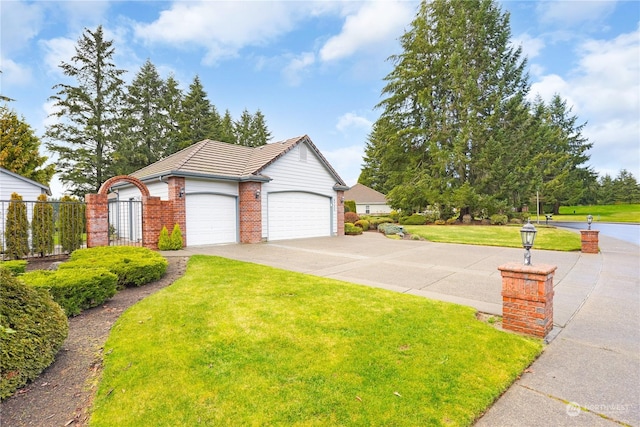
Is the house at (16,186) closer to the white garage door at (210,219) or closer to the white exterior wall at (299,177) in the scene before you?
the white garage door at (210,219)

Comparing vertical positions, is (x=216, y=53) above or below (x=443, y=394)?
above

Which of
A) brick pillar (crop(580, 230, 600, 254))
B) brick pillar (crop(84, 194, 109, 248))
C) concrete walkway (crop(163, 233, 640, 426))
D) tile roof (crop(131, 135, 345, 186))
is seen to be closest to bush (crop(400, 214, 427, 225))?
tile roof (crop(131, 135, 345, 186))

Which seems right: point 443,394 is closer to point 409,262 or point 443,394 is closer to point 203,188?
point 409,262

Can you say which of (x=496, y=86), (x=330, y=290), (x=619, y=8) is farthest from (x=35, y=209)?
(x=496, y=86)

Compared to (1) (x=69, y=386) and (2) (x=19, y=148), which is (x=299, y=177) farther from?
(2) (x=19, y=148)

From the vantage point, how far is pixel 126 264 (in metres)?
6.23

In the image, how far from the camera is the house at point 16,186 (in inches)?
579

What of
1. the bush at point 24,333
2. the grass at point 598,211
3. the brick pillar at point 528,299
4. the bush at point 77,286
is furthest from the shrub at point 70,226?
the grass at point 598,211

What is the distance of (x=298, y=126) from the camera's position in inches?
1135

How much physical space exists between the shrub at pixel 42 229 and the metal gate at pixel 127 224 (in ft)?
10.3

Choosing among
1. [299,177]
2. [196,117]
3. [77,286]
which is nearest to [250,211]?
[299,177]

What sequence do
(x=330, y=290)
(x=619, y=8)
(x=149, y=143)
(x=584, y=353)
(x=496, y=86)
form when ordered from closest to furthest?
(x=584, y=353), (x=330, y=290), (x=619, y=8), (x=496, y=86), (x=149, y=143)

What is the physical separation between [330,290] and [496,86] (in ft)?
94.4

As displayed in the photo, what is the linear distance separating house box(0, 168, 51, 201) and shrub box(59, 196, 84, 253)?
8354mm
